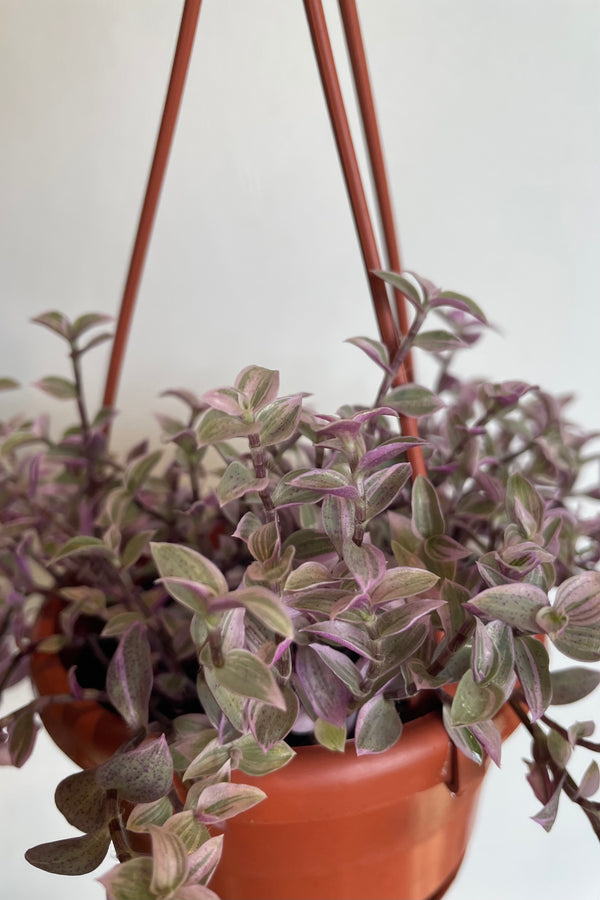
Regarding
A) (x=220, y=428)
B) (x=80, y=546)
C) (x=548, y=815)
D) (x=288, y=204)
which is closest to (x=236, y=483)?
(x=220, y=428)

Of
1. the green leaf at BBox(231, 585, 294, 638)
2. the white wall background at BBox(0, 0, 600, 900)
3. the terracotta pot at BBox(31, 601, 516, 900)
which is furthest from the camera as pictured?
the white wall background at BBox(0, 0, 600, 900)

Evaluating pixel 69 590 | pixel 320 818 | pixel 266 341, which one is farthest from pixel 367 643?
pixel 266 341

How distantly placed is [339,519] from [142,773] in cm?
15

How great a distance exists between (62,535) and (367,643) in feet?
0.89

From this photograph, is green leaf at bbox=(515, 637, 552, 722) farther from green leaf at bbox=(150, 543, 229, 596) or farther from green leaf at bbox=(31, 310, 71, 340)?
green leaf at bbox=(31, 310, 71, 340)

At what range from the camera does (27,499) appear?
1.86ft

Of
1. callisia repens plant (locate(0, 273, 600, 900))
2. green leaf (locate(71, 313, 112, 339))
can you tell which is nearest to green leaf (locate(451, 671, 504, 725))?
callisia repens plant (locate(0, 273, 600, 900))

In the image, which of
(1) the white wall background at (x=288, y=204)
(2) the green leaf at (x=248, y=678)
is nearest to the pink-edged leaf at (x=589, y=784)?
(2) the green leaf at (x=248, y=678)

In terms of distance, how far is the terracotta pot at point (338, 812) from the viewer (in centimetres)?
40

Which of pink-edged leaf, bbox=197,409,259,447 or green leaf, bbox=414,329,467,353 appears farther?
green leaf, bbox=414,329,467,353

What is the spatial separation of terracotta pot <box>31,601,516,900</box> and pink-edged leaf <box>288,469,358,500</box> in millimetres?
153

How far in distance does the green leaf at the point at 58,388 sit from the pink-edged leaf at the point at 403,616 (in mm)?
332

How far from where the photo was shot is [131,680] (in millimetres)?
415

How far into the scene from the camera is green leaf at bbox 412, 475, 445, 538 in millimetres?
433
